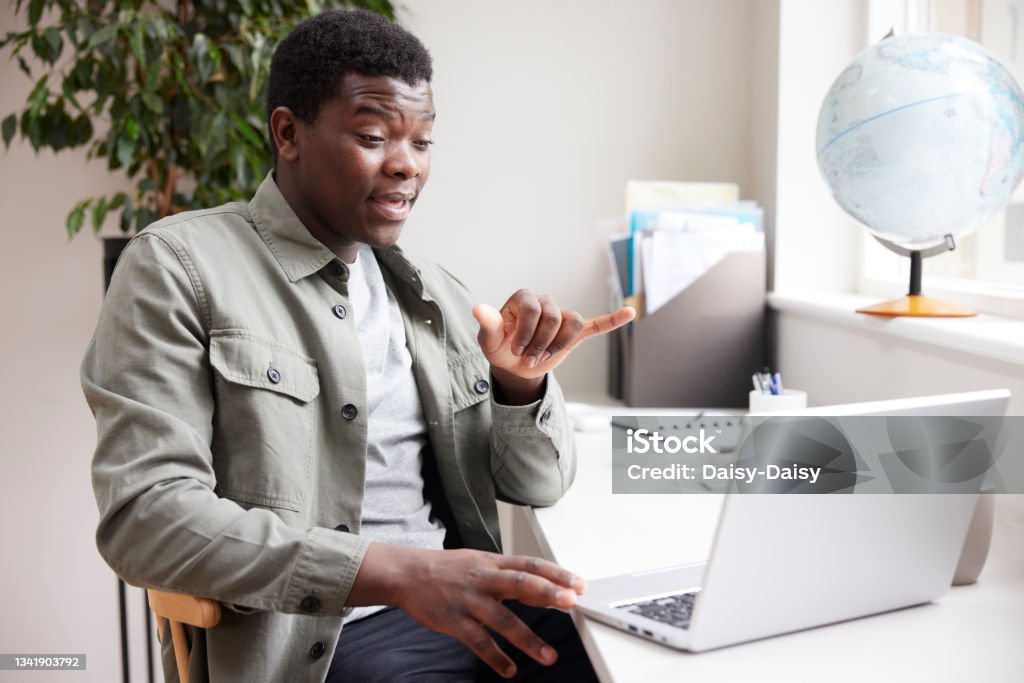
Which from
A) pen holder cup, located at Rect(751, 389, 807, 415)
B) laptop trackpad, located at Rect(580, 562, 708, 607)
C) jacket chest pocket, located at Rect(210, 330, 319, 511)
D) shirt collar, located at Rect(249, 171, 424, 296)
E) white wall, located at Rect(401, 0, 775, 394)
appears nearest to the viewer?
laptop trackpad, located at Rect(580, 562, 708, 607)

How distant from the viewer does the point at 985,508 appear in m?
0.90

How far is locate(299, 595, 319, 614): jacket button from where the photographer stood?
2.91 feet

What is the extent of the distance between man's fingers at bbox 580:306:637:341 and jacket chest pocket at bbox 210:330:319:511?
0.36m

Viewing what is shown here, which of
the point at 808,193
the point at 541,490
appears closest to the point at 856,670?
the point at 541,490

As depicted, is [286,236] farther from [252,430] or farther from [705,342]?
[705,342]

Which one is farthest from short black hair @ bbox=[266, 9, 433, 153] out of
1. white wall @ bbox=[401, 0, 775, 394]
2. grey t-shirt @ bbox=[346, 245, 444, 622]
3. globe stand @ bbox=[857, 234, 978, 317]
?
white wall @ bbox=[401, 0, 775, 394]

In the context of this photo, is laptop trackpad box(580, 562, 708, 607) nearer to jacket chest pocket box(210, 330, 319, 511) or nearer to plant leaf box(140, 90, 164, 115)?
jacket chest pocket box(210, 330, 319, 511)

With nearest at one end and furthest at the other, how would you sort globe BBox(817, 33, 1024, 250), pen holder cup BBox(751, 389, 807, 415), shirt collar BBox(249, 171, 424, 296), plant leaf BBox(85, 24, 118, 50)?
shirt collar BBox(249, 171, 424, 296) → globe BBox(817, 33, 1024, 250) → pen holder cup BBox(751, 389, 807, 415) → plant leaf BBox(85, 24, 118, 50)

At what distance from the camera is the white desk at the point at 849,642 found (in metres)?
0.72

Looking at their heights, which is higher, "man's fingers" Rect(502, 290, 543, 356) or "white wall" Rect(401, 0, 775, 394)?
"white wall" Rect(401, 0, 775, 394)

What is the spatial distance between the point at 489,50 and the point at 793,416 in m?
1.62

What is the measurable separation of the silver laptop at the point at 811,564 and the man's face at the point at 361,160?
0.56 meters

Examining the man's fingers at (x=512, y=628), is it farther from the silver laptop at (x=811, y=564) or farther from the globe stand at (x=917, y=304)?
the globe stand at (x=917, y=304)

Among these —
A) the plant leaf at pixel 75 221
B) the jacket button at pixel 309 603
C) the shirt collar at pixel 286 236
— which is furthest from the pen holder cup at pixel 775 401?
the plant leaf at pixel 75 221
